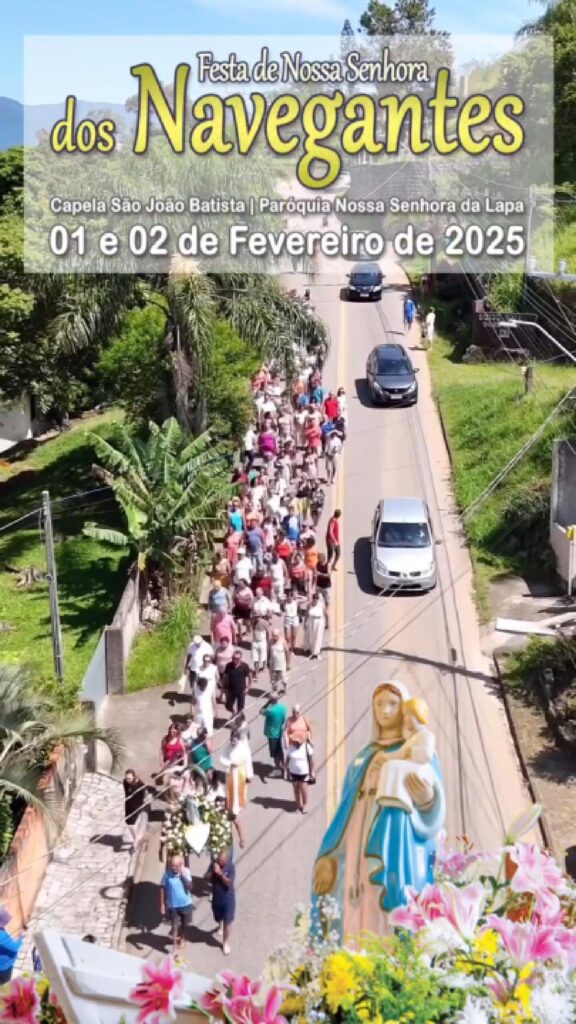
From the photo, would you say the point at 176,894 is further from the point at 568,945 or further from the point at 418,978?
the point at 418,978

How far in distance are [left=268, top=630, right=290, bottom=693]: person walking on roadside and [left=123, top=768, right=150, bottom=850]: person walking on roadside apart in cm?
332

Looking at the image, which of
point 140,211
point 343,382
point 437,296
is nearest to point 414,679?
point 140,211

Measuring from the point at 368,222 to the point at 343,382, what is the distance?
86.2 feet

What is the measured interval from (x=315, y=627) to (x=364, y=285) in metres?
28.9

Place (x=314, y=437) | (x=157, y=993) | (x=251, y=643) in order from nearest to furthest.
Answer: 1. (x=157, y=993)
2. (x=251, y=643)
3. (x=314, y=437)

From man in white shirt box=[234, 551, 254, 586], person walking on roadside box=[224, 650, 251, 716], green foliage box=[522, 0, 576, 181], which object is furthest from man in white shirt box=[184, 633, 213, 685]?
green foliage box=[522, 0, 576, 181]

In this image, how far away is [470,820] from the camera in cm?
1483

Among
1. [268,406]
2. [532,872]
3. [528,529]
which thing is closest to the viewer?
[532,872]

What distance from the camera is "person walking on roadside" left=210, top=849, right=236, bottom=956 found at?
11.7 m

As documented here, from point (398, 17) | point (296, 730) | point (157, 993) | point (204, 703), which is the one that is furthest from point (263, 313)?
point (398, 17)

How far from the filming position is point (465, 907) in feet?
14.9

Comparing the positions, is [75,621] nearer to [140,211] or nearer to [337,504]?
[337,504]

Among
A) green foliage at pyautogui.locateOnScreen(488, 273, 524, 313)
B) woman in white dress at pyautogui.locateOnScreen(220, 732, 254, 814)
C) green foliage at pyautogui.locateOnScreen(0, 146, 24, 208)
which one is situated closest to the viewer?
woman in white dress at pyautogui.locateOnScreen(220, 732, 254, 814)

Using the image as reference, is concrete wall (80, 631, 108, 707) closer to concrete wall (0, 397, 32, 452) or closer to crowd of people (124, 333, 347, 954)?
crowd of people (124, 333, 347, 954)
